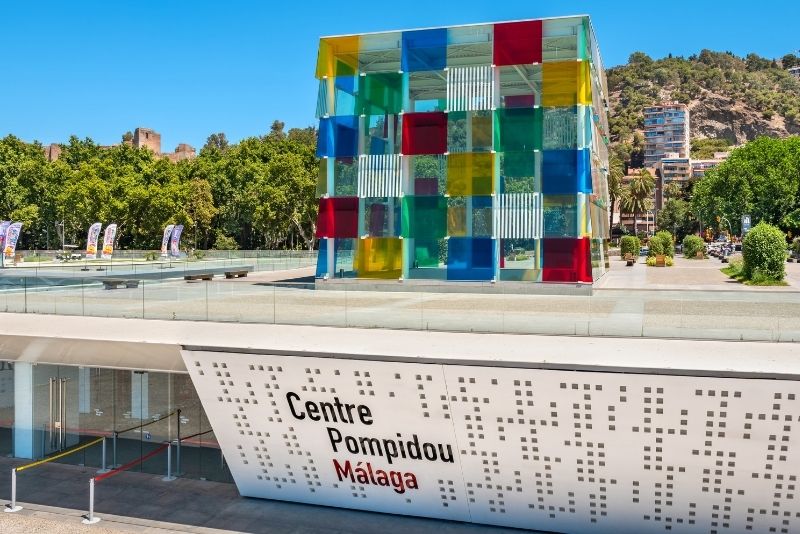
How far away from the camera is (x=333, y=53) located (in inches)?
1631

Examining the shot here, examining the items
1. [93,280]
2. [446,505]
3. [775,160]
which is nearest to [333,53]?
[93,280]

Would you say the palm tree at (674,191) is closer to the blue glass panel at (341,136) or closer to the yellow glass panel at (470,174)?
→ the yellow glass panel at (470,174)

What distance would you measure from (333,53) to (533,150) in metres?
12.2

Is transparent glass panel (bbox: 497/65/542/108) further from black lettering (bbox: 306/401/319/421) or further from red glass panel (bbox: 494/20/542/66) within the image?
black lettering (bbox: 306/401/319/421)

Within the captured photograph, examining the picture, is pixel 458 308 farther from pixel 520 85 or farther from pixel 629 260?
pixel 629 260

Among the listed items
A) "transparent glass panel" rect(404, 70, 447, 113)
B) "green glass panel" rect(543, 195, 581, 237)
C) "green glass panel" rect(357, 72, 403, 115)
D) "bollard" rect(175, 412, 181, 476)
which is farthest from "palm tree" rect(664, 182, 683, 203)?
"bollard" rect(175, 412, 181, 476)

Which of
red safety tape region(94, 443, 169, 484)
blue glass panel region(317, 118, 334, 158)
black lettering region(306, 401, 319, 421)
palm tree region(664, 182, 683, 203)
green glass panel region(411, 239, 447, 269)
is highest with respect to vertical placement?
palm tree region(664, 182, 683, 203)

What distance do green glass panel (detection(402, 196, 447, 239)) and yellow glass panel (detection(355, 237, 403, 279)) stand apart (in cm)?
100

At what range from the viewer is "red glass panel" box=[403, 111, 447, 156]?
3997cm

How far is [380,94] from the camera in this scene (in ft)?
139

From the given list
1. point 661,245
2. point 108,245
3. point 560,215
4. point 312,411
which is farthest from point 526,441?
point 661,245

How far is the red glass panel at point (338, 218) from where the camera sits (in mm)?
41594

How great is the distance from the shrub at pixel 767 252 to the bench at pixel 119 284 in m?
37.5

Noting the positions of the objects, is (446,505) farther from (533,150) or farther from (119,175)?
(119,175)
